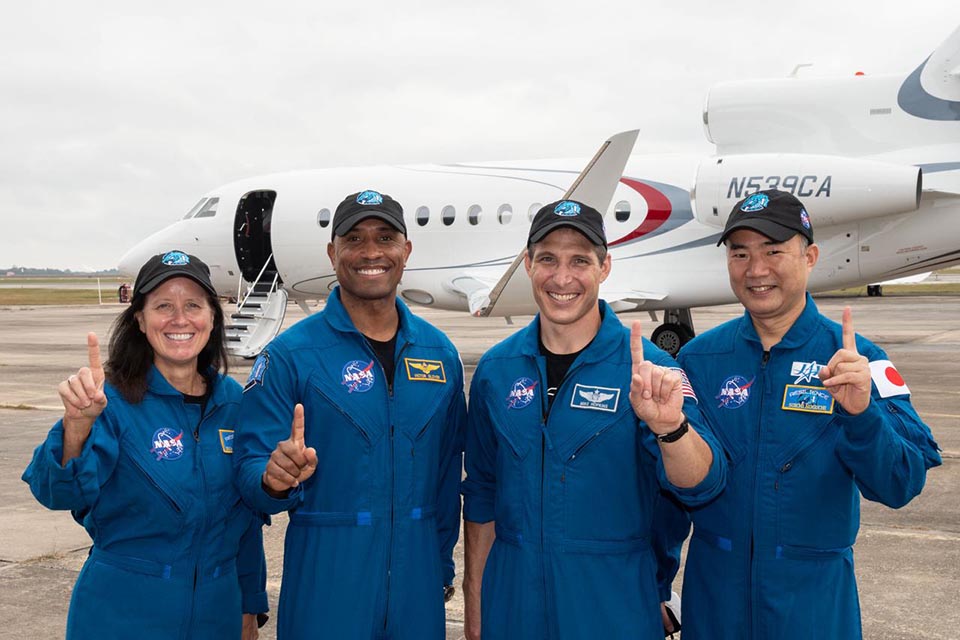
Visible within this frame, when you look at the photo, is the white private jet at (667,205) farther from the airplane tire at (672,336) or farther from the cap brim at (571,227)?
the cap brim at (571,227)

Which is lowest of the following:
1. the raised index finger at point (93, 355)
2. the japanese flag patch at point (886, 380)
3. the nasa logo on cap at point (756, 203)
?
the japanese flag patch at point (886, 380)

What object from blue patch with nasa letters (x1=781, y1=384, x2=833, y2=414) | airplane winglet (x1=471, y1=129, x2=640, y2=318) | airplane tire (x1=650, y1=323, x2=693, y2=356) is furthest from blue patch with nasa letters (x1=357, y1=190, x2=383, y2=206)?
airplane tire (x1=650, y1=323, x2=693, y2=356)

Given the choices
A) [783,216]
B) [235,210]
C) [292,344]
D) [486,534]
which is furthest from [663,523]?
[235,210]

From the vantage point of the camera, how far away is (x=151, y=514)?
303 centimetres

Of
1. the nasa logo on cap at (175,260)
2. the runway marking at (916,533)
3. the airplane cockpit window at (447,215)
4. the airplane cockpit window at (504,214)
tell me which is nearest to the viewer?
the nasa logo on cap at (175,260)

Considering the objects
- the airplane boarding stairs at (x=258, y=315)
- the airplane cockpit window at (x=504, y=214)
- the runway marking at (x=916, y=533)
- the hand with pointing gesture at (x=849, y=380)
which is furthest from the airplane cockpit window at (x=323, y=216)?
the hand with pointing gesture at (x=849, y=380)

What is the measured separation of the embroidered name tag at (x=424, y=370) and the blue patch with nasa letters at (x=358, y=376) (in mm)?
145

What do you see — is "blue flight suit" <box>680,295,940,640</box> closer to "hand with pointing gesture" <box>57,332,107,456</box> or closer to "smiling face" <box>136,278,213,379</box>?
"smiling face" <box>136,278,213,379</box>

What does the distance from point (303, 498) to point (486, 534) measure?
73 centimetres

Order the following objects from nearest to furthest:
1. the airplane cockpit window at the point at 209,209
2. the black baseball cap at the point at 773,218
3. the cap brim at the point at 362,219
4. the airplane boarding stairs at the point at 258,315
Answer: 1. the black baseball cap at the point at 773,218
2. the cap brim at the point at 362,219
3. the airplane boarding stairs at the point at 258,315
4. the airplane cockpit window at the point at 209,209

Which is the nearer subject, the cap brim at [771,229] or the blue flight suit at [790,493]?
the blue flight suit at [790,493]

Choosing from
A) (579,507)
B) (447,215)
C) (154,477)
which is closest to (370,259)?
(154,477)

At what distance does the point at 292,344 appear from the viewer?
129 inches

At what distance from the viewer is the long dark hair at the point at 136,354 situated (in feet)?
10.4
